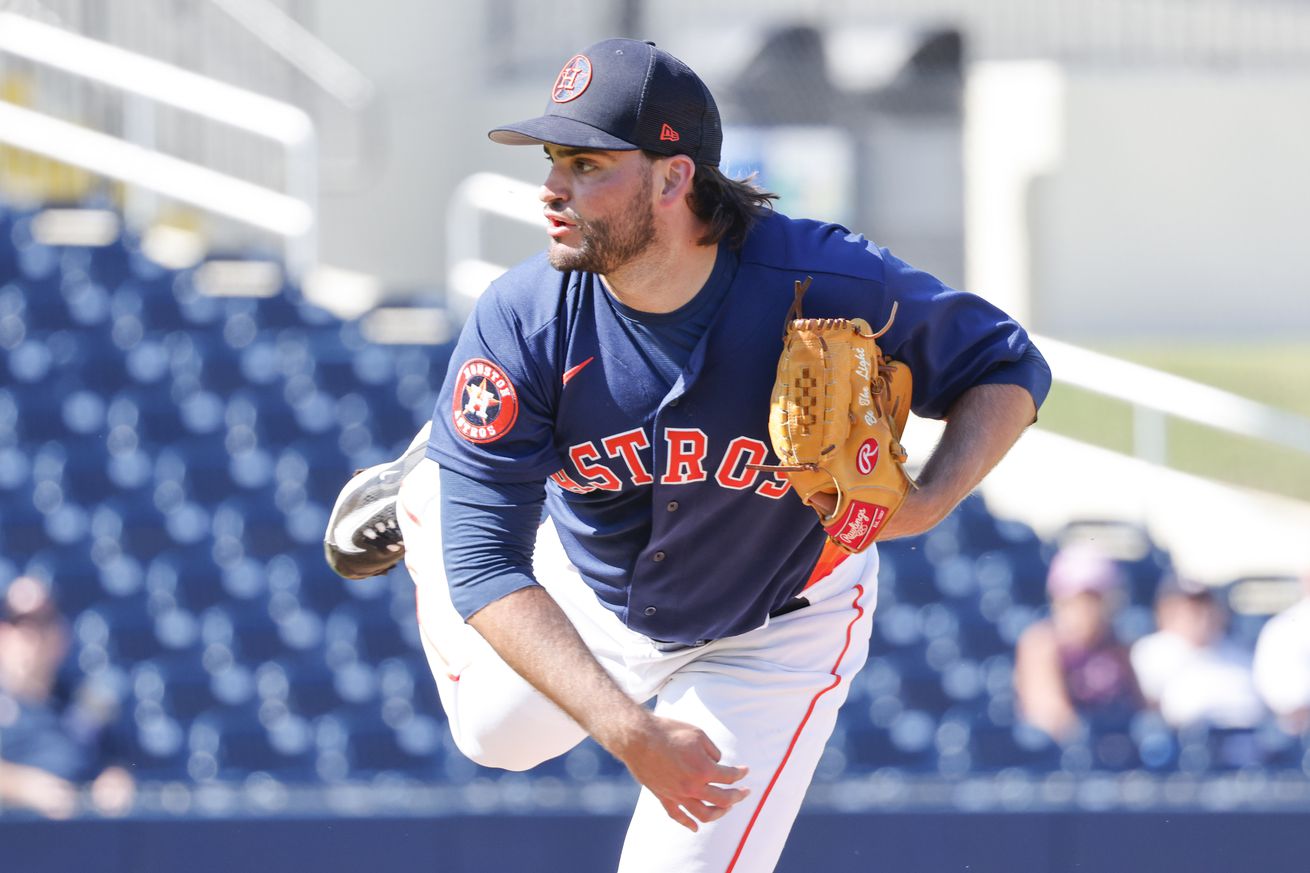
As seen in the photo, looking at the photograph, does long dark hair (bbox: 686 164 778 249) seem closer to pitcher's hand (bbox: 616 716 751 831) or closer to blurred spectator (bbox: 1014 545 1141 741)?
pitcher's hand (bbox: 616 716 751 831)

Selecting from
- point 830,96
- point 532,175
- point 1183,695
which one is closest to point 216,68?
point 532,175

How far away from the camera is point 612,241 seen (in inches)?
115

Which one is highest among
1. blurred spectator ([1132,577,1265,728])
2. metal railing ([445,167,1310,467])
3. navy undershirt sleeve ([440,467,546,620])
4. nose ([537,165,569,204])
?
nose ([537,165,569,204])

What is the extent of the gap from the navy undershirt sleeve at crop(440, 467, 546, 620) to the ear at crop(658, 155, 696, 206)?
533 mm

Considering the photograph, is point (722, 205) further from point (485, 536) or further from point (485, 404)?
point (485, 536)

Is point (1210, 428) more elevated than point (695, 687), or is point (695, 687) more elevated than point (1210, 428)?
point (695, 687)

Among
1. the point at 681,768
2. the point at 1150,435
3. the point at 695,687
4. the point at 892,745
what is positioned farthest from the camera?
the point at 1150,435

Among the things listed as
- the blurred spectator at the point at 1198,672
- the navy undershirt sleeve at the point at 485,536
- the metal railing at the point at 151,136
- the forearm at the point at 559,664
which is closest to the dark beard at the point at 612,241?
the navy undershirt sleeve at the point at 485,536

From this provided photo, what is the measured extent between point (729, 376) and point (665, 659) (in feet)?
2.17

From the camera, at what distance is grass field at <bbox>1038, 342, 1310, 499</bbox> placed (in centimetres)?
1022

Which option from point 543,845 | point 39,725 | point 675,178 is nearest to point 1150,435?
point 543,845

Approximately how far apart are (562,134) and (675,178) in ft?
0.79

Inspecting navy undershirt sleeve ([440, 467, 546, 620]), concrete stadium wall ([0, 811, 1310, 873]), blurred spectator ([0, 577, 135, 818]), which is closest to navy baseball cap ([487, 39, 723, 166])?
navy undershirt sleeve ([440, 467, 546, 620])

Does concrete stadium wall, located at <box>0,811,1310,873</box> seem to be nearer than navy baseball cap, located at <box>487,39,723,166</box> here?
No
